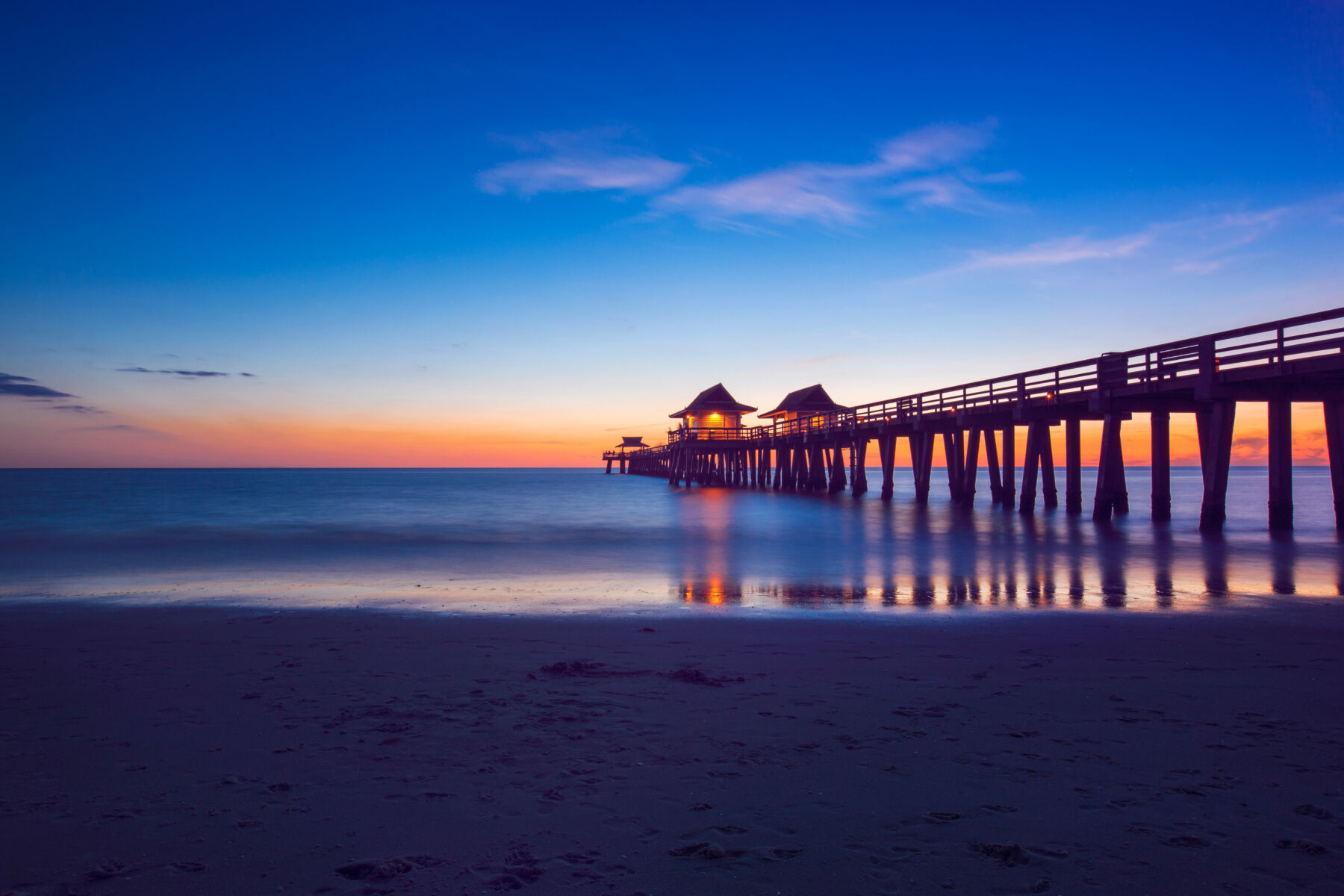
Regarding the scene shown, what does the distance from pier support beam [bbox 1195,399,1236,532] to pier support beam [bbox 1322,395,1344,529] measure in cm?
151

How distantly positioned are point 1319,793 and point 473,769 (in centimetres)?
357

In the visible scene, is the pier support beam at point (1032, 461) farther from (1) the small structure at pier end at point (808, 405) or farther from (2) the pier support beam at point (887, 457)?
(1) the small structure at pier end at point (808, 405)

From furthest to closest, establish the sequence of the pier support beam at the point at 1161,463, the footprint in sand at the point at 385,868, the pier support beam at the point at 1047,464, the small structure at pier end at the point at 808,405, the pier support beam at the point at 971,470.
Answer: the small structure at pier end at the point at 808,405
the pier support beam at the point at 971,470
the pier support beam at the point at 1047,464
the pier support beam at the point at 1161,463
the footprint in sand at the point at 385,868

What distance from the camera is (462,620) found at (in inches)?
297

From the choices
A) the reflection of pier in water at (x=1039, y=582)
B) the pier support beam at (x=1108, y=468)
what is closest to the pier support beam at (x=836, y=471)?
the pier support beam at (x=1108, y=468)

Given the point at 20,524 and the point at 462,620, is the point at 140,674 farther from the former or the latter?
the point at 20,524

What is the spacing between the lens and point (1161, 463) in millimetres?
19531

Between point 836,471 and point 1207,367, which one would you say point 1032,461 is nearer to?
point 1207,367

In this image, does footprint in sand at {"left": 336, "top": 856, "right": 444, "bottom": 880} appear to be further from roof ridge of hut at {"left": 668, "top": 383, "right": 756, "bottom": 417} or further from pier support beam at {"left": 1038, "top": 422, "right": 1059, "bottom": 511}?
roof ridge of hut at {"left": 668, "top": 383, "right": 756, "bottom": 417}

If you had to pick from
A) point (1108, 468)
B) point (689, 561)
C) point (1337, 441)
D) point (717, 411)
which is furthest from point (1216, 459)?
point (717, 411)

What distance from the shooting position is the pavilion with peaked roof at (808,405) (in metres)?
51.5

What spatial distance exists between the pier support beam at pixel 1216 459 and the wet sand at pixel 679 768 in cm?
1165

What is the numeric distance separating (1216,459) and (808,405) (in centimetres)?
3587

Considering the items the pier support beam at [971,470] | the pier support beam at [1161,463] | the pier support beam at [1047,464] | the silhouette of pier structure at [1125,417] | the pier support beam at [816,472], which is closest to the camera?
the silhouette of pier structure at [1125,417]
